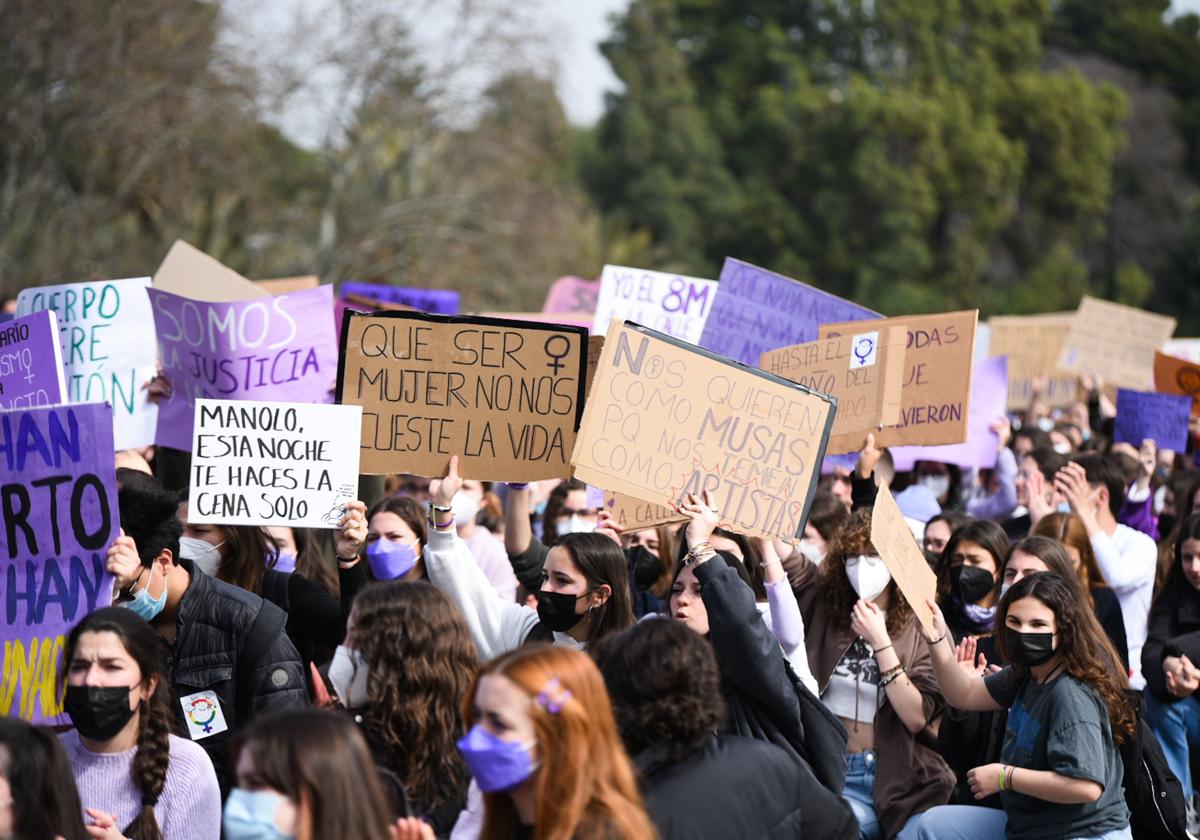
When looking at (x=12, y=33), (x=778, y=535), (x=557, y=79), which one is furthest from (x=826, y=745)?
(x=557, y=79)

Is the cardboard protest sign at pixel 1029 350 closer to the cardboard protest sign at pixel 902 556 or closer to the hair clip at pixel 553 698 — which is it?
the cardboard protest sign at pixel 902 556

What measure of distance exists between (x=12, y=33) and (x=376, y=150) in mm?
7827

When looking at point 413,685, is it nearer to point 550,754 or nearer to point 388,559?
point 550,754

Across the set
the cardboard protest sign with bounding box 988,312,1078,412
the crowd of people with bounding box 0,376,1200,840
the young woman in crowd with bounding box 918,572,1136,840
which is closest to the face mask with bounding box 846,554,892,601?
the crowd of people with bounding box 0,376,1200,840

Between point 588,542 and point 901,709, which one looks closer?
point 588,542

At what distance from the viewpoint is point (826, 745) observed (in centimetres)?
411

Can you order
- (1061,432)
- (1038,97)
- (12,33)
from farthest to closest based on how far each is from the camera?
(1038,97) → (12,33) → (1061,432)

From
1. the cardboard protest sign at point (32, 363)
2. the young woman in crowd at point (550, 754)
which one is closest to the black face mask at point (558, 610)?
the young woman in crowd at point (550, 754)

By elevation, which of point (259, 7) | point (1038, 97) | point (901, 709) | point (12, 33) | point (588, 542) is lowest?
point (901, 709)

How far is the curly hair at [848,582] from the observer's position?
5422mm

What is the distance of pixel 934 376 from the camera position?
6.96 m

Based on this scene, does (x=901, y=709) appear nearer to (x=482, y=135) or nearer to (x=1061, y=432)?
(x=1061, y=432)

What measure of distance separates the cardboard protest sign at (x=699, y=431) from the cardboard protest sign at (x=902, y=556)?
286mm

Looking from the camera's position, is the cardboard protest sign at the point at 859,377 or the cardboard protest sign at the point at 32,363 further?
the cardboard protest sign at the point at 859,377
